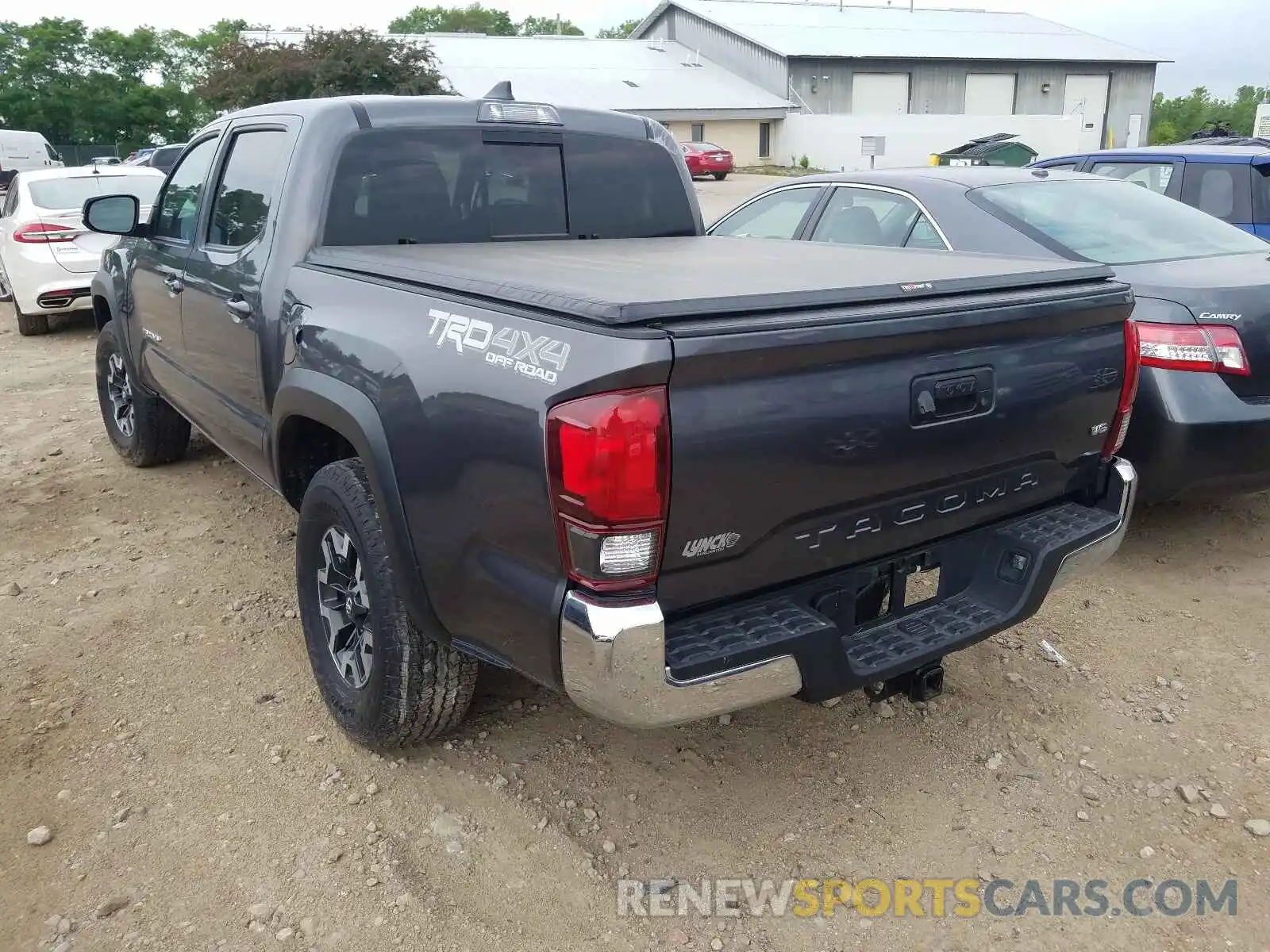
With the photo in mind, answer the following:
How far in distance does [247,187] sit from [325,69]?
2686cm

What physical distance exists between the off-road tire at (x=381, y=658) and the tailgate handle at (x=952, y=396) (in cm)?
138

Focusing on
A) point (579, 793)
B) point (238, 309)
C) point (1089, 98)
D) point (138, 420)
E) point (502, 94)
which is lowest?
point (579, 793)

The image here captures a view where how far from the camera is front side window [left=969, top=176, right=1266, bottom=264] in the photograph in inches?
188

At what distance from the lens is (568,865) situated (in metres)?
2.70

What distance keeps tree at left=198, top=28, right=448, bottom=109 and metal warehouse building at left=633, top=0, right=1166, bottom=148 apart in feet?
58.8

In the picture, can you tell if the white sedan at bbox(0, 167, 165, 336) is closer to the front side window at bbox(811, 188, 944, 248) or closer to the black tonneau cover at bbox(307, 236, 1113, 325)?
the front side window at bbox(811, 188, 944, 248)

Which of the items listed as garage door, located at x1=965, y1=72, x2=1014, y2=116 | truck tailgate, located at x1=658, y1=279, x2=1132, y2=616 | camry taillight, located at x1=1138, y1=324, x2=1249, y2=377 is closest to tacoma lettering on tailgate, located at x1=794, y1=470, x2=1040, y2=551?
truck tailgate, located at x1=658, y1=279, x2=1132, y2=616

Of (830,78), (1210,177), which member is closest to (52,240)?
(1210,177)

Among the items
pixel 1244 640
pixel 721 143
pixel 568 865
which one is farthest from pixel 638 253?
pixel 721 143

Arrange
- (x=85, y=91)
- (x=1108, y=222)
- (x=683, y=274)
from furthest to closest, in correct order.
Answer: (x=85, y=91), (x=1108, y=222), (x=683, y=274)

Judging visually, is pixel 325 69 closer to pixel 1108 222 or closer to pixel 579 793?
pixel 1108 222

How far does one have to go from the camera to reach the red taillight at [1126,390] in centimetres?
295

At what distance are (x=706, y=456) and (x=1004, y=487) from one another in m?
1.09

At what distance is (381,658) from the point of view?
2.87m
